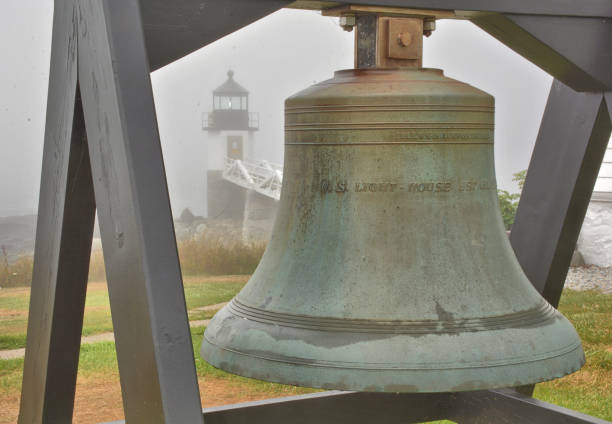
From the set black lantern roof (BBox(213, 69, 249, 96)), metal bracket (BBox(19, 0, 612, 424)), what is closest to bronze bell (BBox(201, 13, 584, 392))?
metal bracket (BBox(19, 0, 612, 424))

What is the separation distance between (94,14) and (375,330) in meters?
0.83

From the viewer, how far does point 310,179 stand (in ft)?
6.52

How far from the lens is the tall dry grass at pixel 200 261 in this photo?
11.8m

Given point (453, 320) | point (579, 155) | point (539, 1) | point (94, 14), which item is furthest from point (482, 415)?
point (94, 14)

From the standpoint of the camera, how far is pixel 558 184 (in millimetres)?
2764

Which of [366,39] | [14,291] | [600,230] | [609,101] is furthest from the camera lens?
[600,230]

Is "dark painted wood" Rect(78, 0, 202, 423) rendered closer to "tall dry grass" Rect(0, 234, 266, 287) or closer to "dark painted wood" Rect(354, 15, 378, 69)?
"dark painted wood" Rect(354, 15, 378, 69)

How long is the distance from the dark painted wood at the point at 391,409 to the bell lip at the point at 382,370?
88 cm

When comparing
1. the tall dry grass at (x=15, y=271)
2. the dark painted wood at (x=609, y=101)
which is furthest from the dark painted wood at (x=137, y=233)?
the tall dry grass at (x=15, y=271)

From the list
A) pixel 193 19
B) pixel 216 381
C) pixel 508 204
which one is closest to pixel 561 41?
pixel 193 19

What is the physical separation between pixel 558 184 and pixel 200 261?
10.6 m

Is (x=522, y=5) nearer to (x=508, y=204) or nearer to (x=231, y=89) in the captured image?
(x=508, y=204)

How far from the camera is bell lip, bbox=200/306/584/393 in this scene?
1.73 metres

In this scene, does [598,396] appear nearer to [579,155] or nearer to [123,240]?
[579,155]
